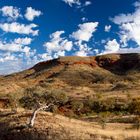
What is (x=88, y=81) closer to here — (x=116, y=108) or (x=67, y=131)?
(x=116, y=108)

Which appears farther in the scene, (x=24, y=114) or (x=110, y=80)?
(x=110, y=80)

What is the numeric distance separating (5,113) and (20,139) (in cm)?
1025

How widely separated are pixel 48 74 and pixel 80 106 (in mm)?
111745

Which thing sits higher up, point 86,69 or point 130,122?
point 86,69

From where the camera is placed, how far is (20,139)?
1646 inches

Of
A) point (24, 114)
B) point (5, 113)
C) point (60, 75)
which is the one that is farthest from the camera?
point (60, 75)

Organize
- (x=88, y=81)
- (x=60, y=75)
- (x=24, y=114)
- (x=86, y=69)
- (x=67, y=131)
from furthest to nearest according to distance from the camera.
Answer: (x=86, y=69)
(x=60, y=75)
(x=88, y=81)
(x=24, y=114)
(x=67, y=131)

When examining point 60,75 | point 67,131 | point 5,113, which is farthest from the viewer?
point 60,75

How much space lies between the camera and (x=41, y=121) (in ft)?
145

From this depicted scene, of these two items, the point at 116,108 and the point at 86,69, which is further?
the point at 86,69

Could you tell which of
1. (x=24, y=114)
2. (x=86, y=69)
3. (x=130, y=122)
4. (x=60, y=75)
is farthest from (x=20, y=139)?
(x=86, y=69)

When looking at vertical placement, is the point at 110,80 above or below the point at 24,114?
above

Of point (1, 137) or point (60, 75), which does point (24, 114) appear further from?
point (60, 75)

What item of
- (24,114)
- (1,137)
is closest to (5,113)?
(24,114)
